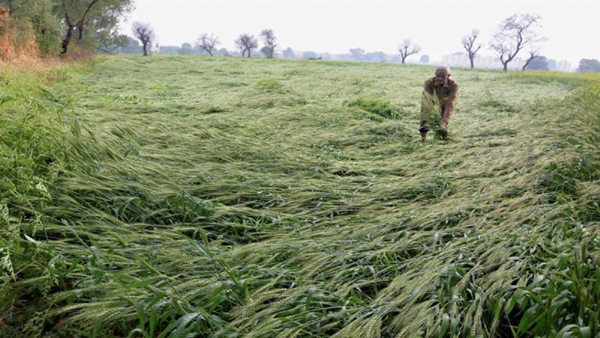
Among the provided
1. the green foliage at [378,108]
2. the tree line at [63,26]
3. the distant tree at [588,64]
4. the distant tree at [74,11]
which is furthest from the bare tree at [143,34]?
the distant tree at [588,64]

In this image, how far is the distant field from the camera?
1534 mm

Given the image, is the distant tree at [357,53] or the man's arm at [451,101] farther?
the distant tree at [357,53]

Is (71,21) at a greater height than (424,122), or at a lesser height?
greater

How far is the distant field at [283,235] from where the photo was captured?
1.53 meters

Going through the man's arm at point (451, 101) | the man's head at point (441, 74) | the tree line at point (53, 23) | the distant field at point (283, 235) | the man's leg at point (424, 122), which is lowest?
the distant field at point (283, 235)

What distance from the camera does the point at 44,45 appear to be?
Answer: 13352mm

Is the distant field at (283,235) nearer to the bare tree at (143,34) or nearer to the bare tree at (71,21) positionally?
the bare tree at (71,21)

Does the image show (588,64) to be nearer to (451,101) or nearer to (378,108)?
(378,108)

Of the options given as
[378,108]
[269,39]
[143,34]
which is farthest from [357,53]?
[378,108]

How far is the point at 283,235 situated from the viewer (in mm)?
2312

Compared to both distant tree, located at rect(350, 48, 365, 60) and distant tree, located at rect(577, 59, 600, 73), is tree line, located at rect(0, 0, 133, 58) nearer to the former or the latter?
distant tree, located at rect(577, 59, 600, 73)

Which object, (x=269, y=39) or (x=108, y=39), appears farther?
(x=269, y=39)

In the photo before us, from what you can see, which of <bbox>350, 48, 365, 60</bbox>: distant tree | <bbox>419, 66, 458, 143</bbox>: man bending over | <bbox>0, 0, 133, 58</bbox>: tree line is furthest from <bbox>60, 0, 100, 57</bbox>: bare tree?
<bbox>350, 48, 365, 60</bbox>: distant tree

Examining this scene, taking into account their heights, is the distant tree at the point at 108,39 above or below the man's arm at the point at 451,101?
above
